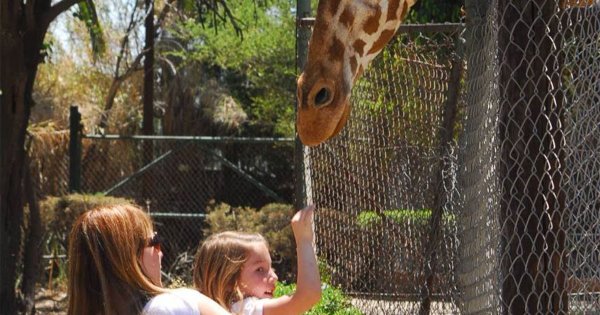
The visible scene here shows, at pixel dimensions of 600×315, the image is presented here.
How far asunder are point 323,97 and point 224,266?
0.77m

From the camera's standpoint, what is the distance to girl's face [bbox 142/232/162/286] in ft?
9.68

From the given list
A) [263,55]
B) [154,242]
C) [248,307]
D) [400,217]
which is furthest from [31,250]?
[154,242]

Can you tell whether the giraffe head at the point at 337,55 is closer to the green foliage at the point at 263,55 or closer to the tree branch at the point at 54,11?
the tree branch at the point at 54,11

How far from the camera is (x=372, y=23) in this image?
420cm

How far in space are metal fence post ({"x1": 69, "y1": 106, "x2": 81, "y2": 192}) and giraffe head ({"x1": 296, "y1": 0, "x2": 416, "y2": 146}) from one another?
25.6 feet

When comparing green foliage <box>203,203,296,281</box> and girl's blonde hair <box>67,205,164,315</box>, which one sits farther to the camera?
green foliage <box>203,203,296,281</box>

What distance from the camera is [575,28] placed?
3.63 m

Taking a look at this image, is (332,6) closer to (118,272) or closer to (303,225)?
(303,225)

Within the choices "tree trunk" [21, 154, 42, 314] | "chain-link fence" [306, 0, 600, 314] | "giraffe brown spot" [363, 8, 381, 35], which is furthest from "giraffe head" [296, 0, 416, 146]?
"tree trunk" [21, 154, 42, 314]

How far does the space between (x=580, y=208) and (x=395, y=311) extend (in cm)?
190

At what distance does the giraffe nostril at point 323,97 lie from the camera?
3900 millimetres

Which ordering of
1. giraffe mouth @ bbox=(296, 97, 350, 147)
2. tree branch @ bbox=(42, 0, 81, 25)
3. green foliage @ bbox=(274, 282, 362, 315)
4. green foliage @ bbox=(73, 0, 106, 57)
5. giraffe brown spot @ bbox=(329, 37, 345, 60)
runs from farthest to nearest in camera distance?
1. green foliage @ bbox=(73, 0, 106, 57)
2. tree branch @ bbox=(42, 0, 81, 25)
3. green foliage @ bbox=(274, 282, 362, 315)
4. giraffe brown spot @ bbox=(329, 37, 345, 60)
5. giraffe mouth @ bbox=(296, 97, 350, 147)

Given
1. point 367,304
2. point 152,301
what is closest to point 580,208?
point 152,301

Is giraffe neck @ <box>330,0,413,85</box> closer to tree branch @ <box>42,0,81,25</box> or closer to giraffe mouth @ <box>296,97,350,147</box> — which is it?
giraffe mouth @ <box>296,97,350,147</box>
